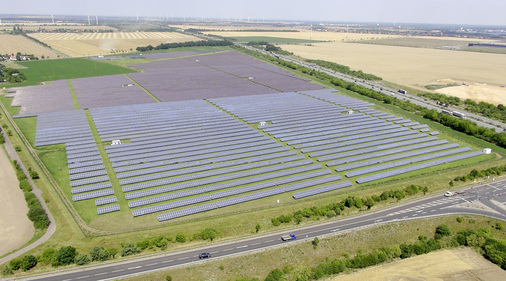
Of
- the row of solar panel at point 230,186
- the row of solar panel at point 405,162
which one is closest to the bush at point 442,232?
the row of solar panel at point 405,162

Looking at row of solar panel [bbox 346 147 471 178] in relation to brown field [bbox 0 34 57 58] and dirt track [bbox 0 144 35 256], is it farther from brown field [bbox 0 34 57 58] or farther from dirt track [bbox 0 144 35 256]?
brown field [bbox 0 34 57 58]

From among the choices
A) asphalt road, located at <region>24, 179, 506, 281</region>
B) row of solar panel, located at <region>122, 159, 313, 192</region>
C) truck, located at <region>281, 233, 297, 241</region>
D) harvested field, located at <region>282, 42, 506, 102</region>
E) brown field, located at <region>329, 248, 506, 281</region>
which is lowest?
brown field, located at <region>329, 248, 506, 281</region>

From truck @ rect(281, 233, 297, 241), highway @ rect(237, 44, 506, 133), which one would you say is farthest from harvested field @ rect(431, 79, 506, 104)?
truck @ rect(281, 233, 297, 241)

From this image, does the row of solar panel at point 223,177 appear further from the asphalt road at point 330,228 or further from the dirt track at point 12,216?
the asphalt road at point 330,228

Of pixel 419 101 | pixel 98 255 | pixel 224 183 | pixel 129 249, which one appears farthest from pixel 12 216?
pixel 419 101

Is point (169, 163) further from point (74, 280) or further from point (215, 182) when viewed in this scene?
point (74, 280)

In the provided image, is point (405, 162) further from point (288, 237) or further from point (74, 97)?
point (74, 97)
